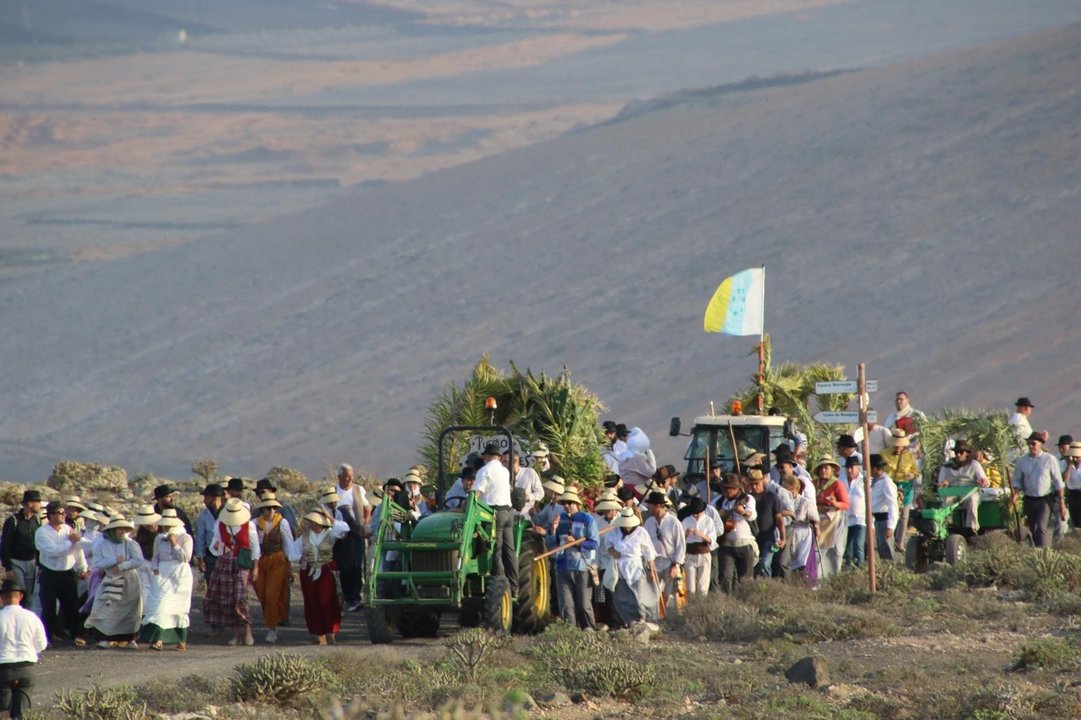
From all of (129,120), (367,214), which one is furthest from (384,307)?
(129,120)

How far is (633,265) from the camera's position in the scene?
283 feet

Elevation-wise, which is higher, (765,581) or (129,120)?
(129,120)

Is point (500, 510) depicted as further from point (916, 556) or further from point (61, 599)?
point (916, 556)

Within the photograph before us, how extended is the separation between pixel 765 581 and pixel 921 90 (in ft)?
285

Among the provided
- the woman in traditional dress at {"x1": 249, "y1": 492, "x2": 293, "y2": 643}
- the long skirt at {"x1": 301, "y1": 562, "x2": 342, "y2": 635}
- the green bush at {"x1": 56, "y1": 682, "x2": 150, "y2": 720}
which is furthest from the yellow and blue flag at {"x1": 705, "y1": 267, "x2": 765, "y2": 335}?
the green bush at {"x1": 56, "y1": 682, "x2": 150, "y2": 720}

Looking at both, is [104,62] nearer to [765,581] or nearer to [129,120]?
[129,120]

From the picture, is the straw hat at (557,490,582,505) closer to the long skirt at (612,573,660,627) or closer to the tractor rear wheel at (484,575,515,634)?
the long skirt at (612,573,660,627)

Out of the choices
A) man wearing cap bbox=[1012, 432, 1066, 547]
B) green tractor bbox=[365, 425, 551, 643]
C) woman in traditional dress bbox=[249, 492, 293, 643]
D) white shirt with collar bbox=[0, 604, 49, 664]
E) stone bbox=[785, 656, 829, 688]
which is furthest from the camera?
man wearing cap bbox=[1012, 432, 1066, 547]

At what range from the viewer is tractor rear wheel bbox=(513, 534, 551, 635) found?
17.7 metres

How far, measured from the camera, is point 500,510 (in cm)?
1767

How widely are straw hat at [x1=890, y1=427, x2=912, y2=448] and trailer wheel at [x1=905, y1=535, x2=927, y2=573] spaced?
43.4 inches

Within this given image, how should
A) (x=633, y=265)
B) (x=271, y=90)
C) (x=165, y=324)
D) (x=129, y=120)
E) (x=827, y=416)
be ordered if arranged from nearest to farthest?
(x=827, y=416) → (x=633, y=265) → (x=165, y=324) → (x=129, y=120) → (x=271, y=90)

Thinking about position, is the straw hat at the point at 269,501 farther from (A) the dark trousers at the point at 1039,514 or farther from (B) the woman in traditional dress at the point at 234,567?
(A) the dark trousers at the point at 1039,514

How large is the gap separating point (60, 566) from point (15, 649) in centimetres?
532
